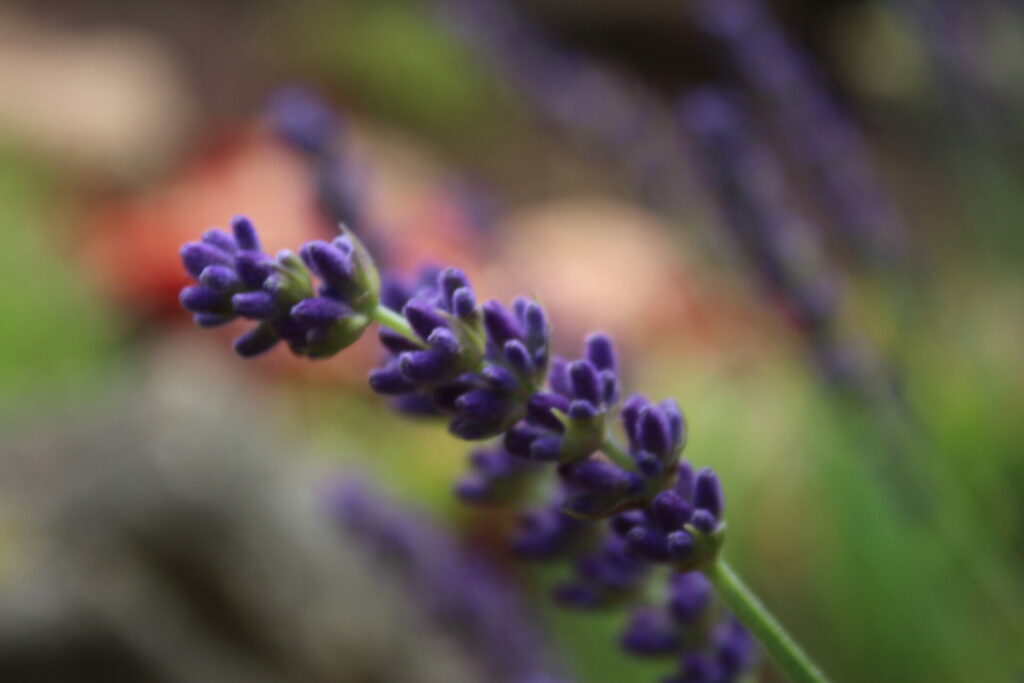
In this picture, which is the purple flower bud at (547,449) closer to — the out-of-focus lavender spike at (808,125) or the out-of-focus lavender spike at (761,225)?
the out-of-focus lavender spike at (761,225)

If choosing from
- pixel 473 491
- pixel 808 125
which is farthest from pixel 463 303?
pixel 808 125

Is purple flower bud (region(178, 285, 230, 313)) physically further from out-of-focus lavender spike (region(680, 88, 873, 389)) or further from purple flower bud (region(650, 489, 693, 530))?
out-of-focus lavender spike (region(680, 88, 873, 389))

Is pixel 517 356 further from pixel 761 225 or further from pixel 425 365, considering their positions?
pixel 761 225

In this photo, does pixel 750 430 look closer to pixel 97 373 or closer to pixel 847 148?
pixel 847 148

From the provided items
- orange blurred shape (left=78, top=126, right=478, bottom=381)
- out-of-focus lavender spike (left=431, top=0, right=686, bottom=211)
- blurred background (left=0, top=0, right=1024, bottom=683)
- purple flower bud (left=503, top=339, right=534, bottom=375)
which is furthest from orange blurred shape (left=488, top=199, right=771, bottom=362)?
purple flower bud (left=503, top=339, right=534, bottom=375)

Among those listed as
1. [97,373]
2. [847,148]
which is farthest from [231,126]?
[847,148]
